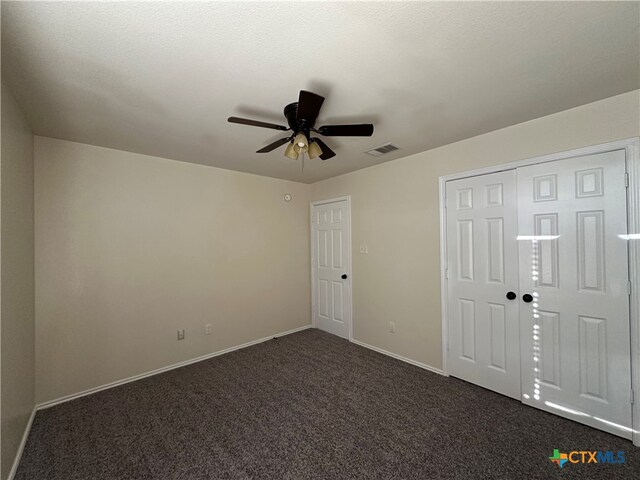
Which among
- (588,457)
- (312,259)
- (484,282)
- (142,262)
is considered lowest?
(588,457)

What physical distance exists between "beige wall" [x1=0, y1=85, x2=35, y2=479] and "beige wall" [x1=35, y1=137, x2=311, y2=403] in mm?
184

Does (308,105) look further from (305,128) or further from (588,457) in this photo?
(588,457)

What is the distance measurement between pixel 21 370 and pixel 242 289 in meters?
2.11

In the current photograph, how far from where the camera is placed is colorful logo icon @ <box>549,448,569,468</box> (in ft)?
5.51

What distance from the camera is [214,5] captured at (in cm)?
111

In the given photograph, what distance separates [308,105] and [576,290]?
2.51 meters

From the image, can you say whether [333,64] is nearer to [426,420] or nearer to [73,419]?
[426,420]

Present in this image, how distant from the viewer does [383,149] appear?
9.46ft

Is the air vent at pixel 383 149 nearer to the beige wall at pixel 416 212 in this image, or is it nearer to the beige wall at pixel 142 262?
the beige wall at pixel 416 212

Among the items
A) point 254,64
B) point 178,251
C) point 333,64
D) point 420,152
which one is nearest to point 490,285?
point 420,152

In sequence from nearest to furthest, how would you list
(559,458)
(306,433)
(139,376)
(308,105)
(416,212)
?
(308,105) < (559,458) < (306,433) < (139,376) < (416,212)

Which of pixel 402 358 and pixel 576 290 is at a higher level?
pixel 576 290

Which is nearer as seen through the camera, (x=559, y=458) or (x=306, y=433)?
(x=559, y=458)

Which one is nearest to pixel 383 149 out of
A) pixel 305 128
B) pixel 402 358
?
pixel 305 128
